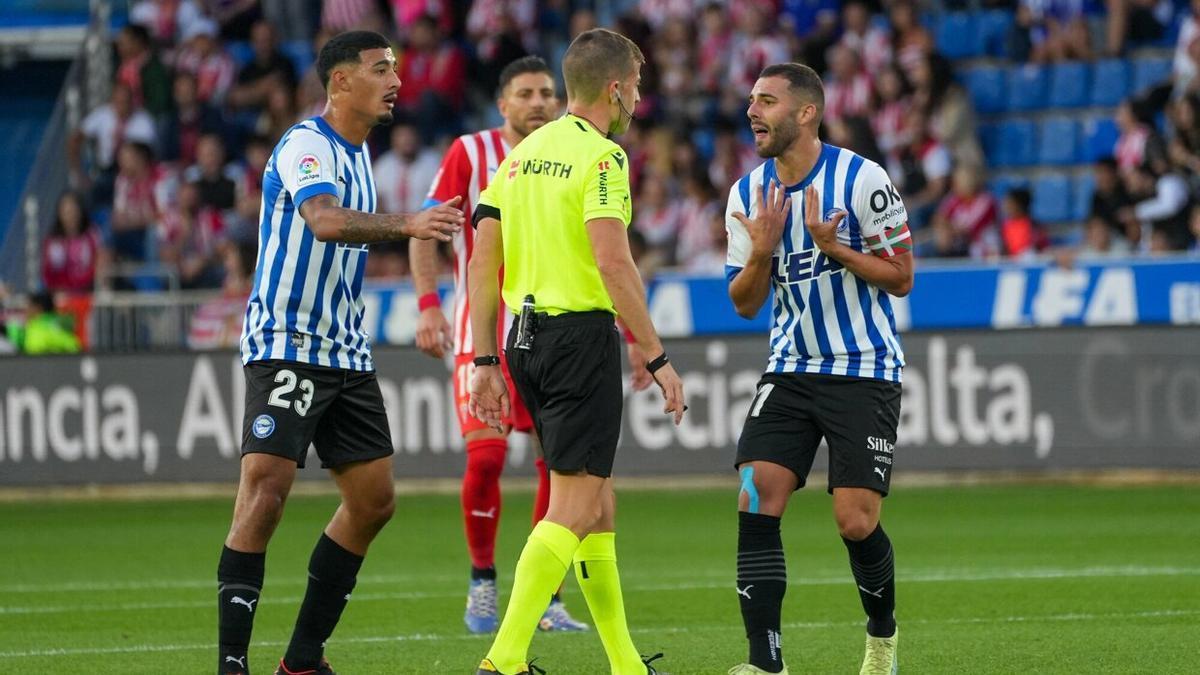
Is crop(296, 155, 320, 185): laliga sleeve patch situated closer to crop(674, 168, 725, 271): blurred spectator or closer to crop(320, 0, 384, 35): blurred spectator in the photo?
crop(674, 168, 725, 271): blurred spectator

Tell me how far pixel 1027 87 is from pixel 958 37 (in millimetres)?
A: 1012

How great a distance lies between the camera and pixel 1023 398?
15375 mm

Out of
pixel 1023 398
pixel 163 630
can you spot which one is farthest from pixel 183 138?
pixel 163 630

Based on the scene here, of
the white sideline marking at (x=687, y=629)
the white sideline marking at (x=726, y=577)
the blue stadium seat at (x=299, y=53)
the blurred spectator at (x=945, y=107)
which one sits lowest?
the white sideline marking at (x=726, y=577)

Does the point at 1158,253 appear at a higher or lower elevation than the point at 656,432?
higher

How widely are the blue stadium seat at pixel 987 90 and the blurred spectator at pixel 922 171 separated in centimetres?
143

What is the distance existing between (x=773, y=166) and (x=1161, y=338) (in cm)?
850

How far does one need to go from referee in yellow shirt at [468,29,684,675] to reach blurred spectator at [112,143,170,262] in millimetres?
15214

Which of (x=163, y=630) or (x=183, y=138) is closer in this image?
(x=163, y=630)

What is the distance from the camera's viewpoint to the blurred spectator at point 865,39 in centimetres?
1950

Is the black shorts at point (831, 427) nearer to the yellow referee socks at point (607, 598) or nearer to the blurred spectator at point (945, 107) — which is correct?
the yellow referee socks at point (607, 598)

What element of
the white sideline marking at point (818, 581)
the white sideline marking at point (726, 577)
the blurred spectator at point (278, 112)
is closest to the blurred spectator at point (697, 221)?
the blurred spectator at point (278, 112)

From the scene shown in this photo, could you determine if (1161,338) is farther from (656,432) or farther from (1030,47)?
(1030,47)

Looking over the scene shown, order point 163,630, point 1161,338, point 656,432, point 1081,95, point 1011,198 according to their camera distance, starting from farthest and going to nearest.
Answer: point 1081,95 < point 1011,198 < point 656,432 < point 1161,338 < point 163,630
